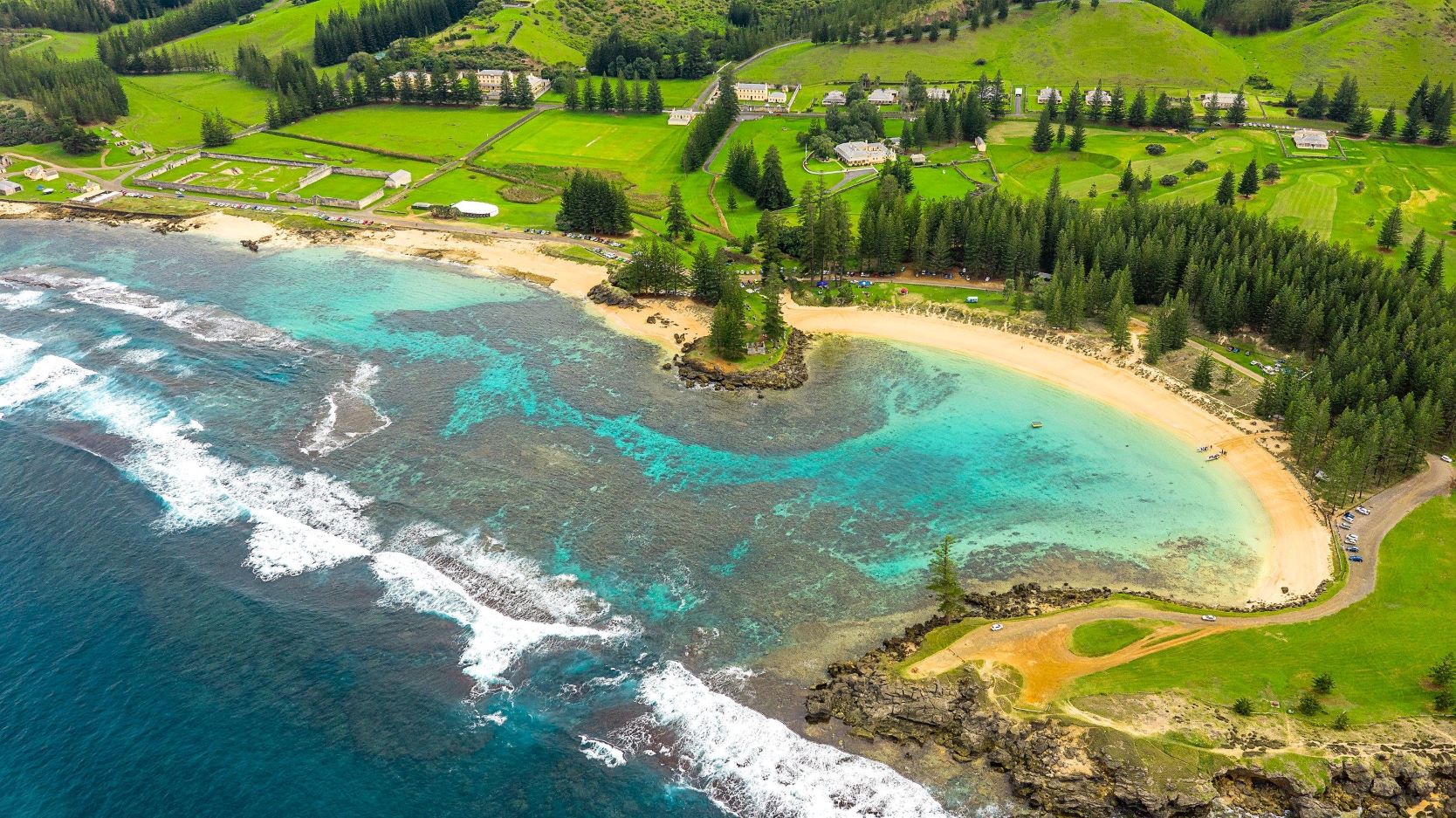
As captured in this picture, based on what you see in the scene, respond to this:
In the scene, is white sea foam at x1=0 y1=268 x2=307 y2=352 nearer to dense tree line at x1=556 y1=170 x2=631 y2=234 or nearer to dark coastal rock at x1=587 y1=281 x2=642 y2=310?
dark coastal rock at x1=587 y1=281 x2=642 y2=310

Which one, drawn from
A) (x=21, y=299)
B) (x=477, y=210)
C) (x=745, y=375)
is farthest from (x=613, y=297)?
(x=21, y=299)

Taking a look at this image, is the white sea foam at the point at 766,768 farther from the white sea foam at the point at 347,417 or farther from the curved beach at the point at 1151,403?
the white sea foam at the point at 347,417

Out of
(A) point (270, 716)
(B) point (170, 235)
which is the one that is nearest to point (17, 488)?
(A) point (270, 716)

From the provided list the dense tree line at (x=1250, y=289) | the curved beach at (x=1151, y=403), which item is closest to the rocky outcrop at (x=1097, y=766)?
the curved beach at (x=1151, y=403)

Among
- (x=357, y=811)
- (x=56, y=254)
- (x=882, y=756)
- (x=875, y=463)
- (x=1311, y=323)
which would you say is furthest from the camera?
(x=56, y=254)

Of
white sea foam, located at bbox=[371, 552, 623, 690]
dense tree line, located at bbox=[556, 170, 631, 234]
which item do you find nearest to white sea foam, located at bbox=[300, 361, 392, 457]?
white sea foam, located at bbox=[371, 552, 623, 690]

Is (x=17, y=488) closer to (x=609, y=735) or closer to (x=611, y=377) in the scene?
(x=611, y=377)
